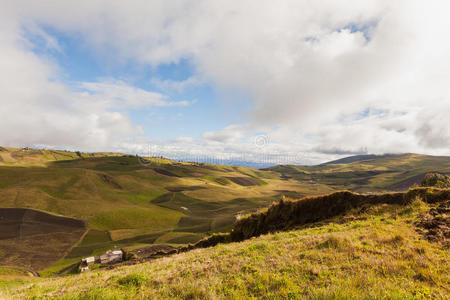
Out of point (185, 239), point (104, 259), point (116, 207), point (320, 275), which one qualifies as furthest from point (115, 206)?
point (320, 275)

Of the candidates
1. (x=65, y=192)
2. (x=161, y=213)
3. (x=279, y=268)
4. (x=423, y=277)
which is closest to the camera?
(x=423, y=277)

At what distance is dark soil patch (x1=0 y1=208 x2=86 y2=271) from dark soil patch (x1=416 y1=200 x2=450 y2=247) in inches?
3076

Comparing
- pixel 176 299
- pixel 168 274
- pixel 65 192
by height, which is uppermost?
pixel 176 299

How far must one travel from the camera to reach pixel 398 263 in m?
7.19

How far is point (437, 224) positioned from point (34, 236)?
108237 millimetres

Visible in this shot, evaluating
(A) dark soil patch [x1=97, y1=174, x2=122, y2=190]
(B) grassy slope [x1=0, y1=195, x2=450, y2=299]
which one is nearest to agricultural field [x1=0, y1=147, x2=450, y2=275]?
(A) dark soil patch [x1=97, y1=174, x2=122, y2=190]

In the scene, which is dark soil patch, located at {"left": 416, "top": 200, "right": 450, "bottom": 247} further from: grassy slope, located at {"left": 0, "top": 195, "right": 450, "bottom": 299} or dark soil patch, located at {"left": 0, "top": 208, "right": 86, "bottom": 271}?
dark soil patch, located at {"left": 0, "top": 208, "right": 86, "bottom": 271}

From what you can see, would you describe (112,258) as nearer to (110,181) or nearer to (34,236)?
(34,236)

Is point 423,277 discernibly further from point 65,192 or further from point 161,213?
point 65,192

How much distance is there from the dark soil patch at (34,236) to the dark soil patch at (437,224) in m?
78.1

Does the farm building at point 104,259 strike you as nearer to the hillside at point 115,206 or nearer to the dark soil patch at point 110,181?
the hillside at point 115,206

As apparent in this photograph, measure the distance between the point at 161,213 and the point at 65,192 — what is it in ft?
210

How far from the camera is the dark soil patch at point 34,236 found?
190 ft

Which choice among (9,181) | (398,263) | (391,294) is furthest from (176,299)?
(9,181)
